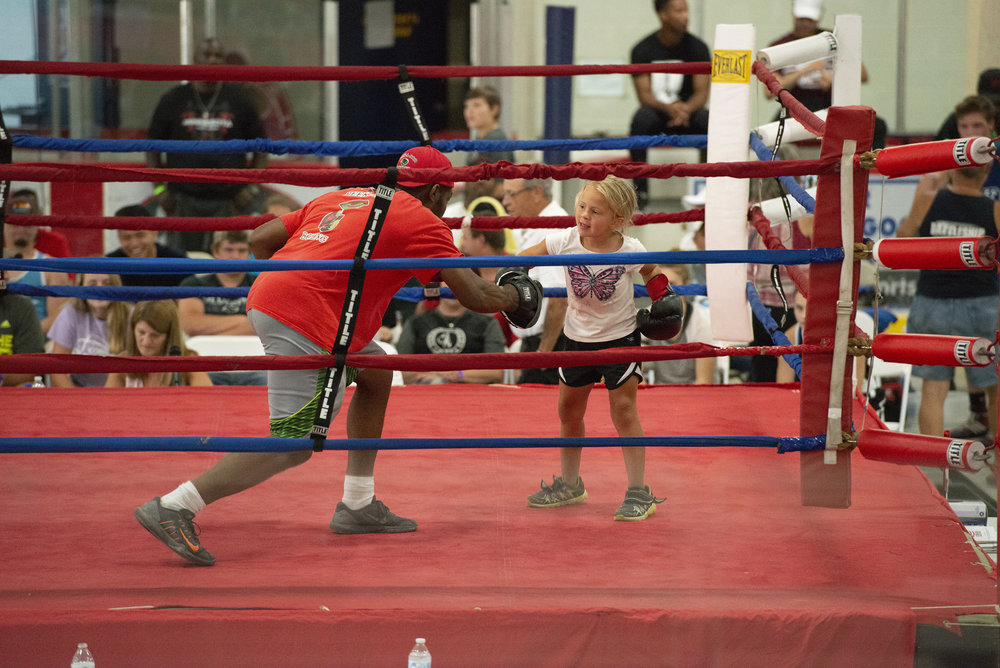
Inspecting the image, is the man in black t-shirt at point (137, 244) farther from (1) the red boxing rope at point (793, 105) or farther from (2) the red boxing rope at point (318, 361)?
(1) the red boxing rope at point (793, 105)

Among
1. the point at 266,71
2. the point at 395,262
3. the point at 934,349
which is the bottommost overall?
the point at 934,349

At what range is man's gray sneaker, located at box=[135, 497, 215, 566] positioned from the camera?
2.50 m

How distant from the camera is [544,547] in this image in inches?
105

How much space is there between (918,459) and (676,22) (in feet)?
14.2

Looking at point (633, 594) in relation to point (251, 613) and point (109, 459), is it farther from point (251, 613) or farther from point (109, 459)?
point (109, 459)

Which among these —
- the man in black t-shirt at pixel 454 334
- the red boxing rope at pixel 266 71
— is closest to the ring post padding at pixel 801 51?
the red boxing rope at pixel 266 71

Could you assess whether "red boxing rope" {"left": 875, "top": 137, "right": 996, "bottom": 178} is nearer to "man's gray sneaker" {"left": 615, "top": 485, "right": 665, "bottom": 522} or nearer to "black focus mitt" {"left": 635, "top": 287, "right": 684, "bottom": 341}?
"black focus mitt" {"left": 635, "top": 287, "right": 684, "bottom": 341}

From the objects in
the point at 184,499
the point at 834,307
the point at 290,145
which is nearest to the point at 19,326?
the point at 290,145

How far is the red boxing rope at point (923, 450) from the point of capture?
7.55ft

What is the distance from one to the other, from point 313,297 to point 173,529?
63 centimetres

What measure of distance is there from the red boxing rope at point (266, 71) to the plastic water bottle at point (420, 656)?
1993mm

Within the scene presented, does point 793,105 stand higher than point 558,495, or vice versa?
point 793,105

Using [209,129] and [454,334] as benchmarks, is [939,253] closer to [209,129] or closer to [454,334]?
[454,334]

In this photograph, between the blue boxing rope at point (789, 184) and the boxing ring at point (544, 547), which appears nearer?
the boxing ring at point (544, 547)
